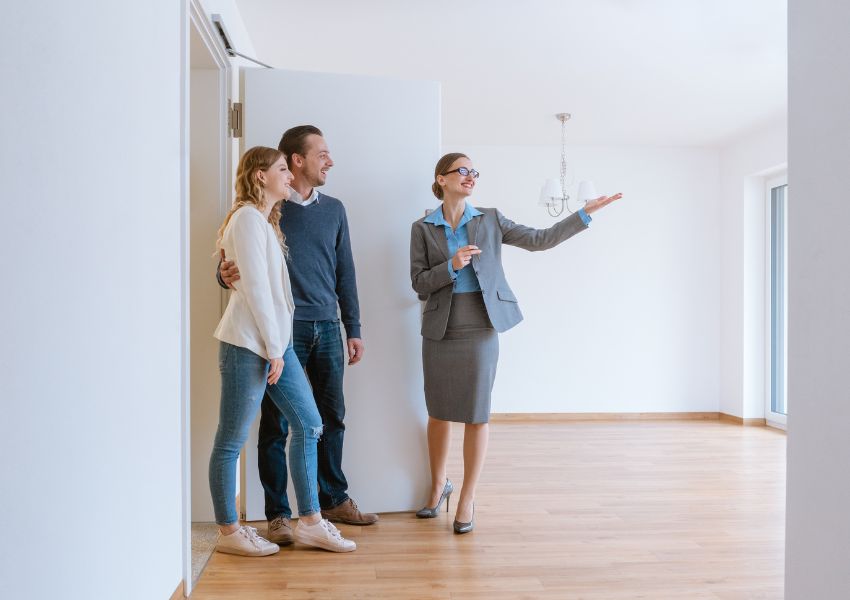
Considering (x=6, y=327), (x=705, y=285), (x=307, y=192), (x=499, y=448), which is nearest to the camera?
(x=6, y=327)

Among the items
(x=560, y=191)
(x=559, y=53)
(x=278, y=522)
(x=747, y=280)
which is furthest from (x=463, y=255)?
(x=747, y=280)

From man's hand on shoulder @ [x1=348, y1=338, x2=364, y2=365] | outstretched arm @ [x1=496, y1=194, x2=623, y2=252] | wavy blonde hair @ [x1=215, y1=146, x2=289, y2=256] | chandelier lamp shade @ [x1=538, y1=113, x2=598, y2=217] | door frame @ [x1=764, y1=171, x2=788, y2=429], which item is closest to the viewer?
wavy blonde hair @ [x1=215, y1=146, x2=289, y2=256]

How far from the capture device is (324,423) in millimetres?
2963

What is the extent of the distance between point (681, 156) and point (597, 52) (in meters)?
2.67

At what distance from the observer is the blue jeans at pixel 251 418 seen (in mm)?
2438

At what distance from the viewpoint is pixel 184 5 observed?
2217mm

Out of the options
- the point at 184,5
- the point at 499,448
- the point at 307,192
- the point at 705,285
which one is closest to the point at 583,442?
the point at 499,448

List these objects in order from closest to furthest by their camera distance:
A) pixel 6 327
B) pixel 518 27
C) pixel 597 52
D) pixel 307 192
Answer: pixel 6 327 → pixel 307 192 → pixel 518 27 → pixel 597 52

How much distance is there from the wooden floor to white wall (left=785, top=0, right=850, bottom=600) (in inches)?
27.6

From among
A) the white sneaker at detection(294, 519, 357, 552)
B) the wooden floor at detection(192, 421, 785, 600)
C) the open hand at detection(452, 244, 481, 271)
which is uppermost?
the open hand at detection(452, 244, 481, 271)

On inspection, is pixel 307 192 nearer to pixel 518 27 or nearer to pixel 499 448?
pixel 518 27

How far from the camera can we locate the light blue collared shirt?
296cm

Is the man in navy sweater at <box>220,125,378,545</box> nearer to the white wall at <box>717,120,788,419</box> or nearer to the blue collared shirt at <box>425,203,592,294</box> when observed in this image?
the blue collared shirt at <box>425,203,592,294</box>

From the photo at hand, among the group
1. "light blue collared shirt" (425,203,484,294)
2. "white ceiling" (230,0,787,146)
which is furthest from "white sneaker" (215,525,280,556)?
"white ceiling" (230,0,787,146)
